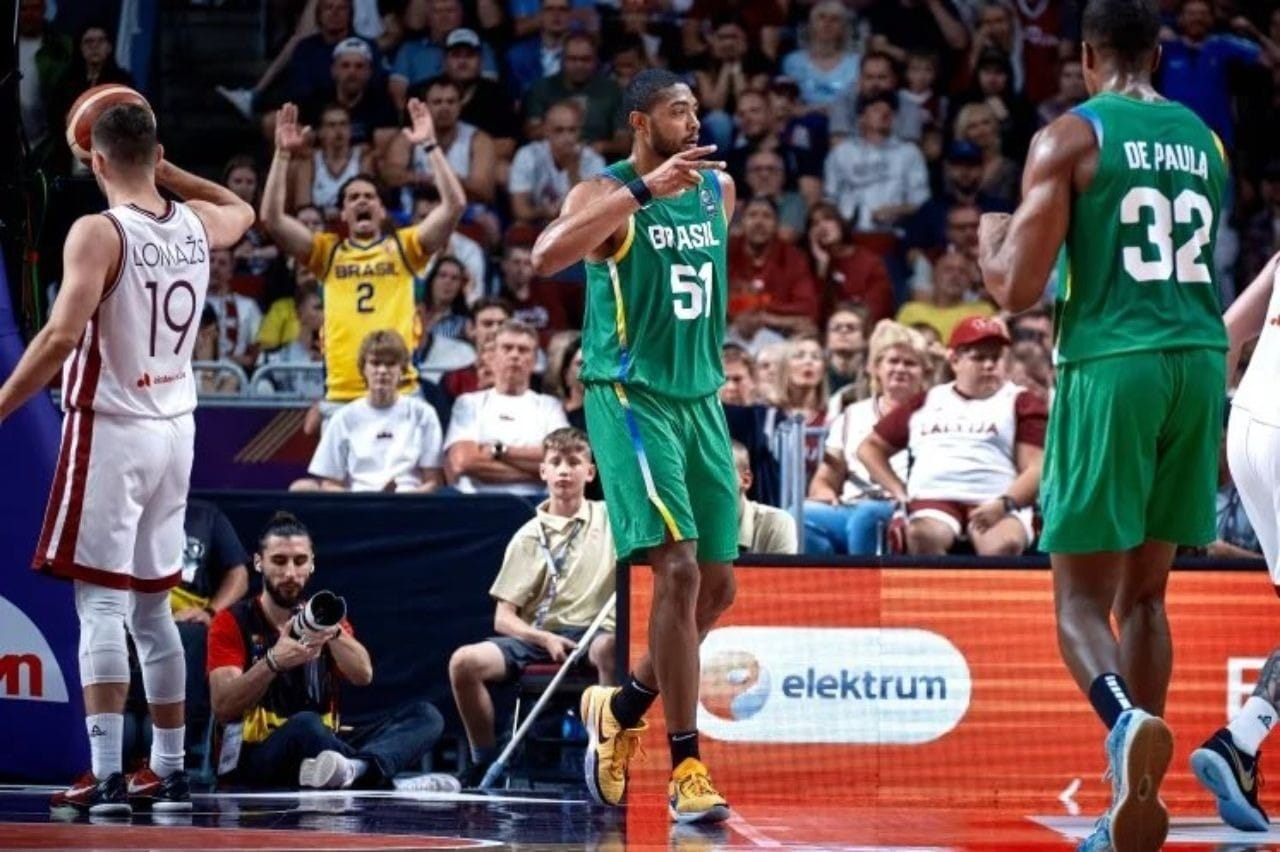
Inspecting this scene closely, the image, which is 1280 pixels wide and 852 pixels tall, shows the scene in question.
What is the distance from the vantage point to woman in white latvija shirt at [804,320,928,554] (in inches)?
456

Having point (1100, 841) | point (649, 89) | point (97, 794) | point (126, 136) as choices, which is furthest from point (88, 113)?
point (1100, 841)

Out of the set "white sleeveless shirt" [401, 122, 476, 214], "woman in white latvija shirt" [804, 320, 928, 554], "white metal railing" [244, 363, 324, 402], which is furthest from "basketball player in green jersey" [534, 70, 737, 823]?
"white sleeveless shirt" [401, 122, 476, 214]

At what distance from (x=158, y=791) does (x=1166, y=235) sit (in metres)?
4.04

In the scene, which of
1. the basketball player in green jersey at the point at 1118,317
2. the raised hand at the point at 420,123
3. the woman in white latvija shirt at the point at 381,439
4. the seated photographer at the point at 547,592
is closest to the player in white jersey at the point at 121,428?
the seated photographer at the point at 547,592

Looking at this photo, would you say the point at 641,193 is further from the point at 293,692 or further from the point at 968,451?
the point at 968,451

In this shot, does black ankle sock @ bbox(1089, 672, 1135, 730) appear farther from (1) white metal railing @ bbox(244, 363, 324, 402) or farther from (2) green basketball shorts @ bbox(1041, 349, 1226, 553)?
(1) white metal railing @ bbox(244, 363, 324, 402)

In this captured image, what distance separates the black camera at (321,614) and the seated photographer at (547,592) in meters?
1.07

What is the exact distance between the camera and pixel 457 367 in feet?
44.9

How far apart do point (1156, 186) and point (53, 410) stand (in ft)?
16.4

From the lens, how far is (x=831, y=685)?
29.5ft

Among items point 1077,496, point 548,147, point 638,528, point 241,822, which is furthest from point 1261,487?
point 548,147

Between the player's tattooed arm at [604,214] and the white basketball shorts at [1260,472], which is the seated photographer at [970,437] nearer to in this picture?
the white basketball shorts at [1260,472]

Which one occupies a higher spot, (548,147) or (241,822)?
(548,147)

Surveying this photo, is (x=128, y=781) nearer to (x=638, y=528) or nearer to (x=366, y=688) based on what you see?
(x=638, y=528)
